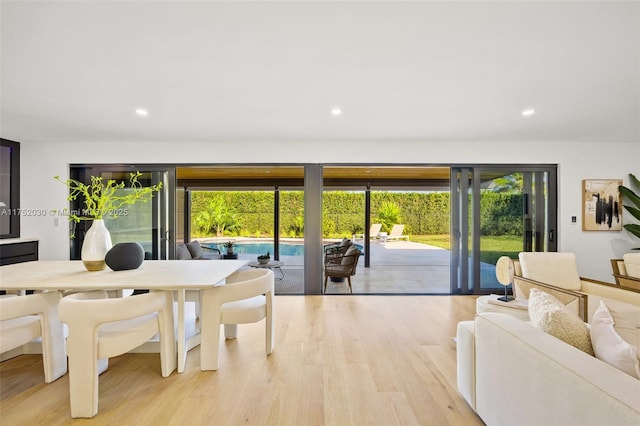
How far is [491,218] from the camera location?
4.50 meters

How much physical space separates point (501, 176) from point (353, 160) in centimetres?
223

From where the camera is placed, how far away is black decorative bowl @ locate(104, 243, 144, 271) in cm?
242

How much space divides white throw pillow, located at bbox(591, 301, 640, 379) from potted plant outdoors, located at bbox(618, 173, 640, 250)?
4092mm

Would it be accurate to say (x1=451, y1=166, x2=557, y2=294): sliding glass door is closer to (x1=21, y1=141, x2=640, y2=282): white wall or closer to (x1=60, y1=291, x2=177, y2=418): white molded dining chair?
(x1=21, y1=141, x2=640, y2=282): white wall

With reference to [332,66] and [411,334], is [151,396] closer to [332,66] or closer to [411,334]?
[411,334]

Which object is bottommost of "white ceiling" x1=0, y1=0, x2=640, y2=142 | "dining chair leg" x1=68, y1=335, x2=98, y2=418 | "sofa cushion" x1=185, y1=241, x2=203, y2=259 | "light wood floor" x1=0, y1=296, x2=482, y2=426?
"light wood floor" x1=0, y1=296, x2=482, y2=426

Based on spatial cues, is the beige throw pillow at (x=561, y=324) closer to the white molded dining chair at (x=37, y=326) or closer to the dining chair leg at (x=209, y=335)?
the dining chair leg at (x=209, y=335)

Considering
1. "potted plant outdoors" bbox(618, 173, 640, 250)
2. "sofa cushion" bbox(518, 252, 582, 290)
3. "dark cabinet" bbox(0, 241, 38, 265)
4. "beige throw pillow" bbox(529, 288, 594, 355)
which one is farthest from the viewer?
"potted plant outdoors" bbox(618, 173, 640, 250)

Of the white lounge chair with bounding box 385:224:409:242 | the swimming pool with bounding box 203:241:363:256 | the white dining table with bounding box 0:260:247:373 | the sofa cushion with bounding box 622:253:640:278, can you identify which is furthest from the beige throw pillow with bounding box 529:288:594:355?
the white lounge chair with bounding box 385:224:409:242

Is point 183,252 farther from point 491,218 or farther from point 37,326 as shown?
point 491,218

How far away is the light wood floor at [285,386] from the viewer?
5.77 feet

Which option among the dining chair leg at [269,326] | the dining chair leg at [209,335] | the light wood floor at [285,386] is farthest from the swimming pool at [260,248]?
the dining chair leg at [209,335]

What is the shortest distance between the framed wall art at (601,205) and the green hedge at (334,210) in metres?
5.68

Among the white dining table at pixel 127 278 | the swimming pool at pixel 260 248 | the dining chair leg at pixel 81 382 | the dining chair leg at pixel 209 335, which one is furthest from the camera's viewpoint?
the swimming pool at pixel 260 248
